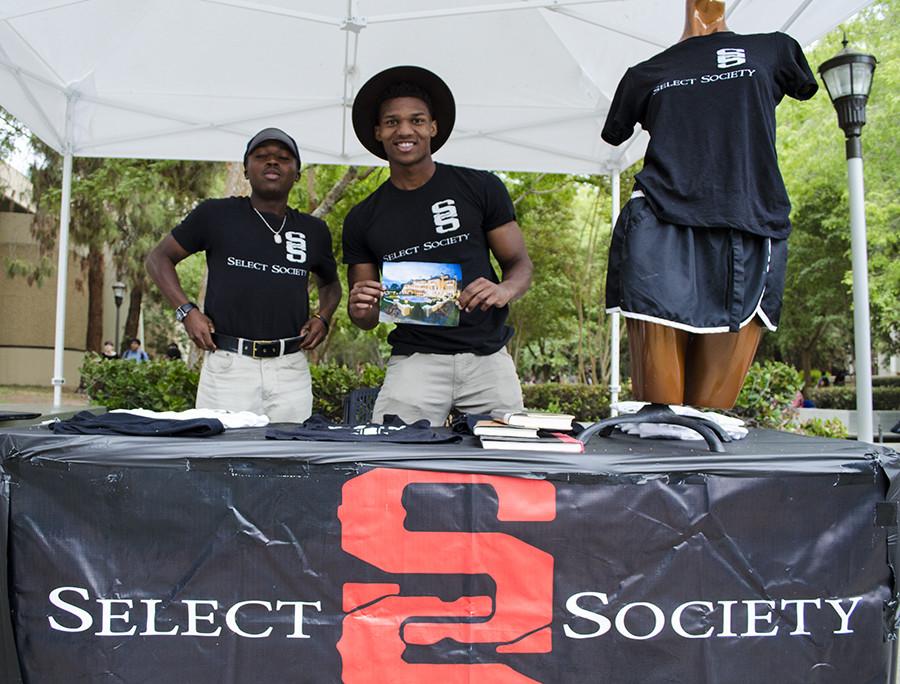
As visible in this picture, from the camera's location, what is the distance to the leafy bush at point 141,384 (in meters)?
7.11

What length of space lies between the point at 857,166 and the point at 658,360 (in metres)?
3.78

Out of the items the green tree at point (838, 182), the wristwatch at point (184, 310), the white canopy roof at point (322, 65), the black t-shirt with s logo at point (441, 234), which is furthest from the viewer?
the green tree at point (838, 182)

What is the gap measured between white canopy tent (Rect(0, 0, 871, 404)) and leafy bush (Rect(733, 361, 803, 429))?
2.64 metres

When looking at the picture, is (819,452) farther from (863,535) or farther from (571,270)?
(571,270)

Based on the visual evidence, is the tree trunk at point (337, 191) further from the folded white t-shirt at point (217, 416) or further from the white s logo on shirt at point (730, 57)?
the white s logo on shirt at point (730, 57)

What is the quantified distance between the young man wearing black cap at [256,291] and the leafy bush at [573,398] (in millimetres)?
7957

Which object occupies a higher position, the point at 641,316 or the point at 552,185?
the point at 552,185

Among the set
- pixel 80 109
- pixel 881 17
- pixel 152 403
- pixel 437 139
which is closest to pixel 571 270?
pixel 881 17

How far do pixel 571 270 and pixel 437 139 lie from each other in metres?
17.0

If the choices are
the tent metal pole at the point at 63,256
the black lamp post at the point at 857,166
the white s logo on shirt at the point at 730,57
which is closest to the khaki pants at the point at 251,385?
the white s logo on shirt at the point at 730,57

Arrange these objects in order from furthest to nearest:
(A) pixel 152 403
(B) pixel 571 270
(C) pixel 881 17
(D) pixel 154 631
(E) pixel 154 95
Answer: (B) pixel 571 270
(C) pixel 881 17
(A) pixel 152 403
(E) pixel 154 95
(D) pixel 154 631

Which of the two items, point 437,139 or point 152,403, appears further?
point 152,403

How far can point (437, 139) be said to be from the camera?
3.04 m

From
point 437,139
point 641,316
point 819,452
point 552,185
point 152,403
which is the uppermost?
point 552,185
